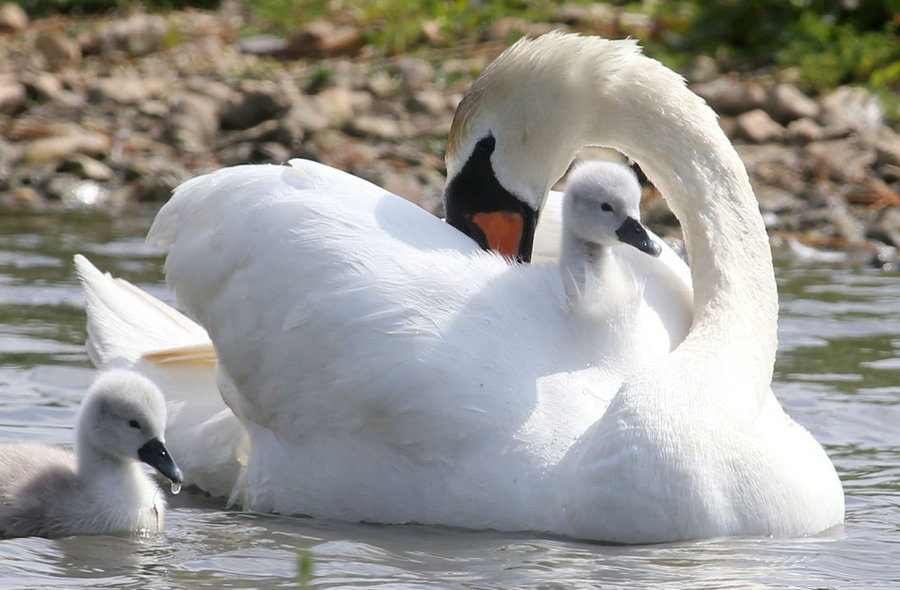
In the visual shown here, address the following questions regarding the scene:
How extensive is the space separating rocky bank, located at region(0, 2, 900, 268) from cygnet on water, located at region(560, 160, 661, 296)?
5303 mm

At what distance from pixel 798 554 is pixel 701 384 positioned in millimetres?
611

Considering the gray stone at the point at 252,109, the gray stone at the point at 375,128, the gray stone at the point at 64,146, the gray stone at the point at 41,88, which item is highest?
the gray stone at the point at 41,88

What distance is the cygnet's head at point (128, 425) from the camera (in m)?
5.58

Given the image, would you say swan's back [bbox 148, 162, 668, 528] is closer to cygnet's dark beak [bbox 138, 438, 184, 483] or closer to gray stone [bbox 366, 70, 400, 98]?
cygnet's dark beak [bbox 138, 438, 184, 483]

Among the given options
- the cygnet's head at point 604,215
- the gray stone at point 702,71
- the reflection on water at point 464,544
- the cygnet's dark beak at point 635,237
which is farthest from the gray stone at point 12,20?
the cygnet's dark beak at point 635,237

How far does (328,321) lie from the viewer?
536 centimetres

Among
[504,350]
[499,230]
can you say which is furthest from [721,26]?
[504,350]

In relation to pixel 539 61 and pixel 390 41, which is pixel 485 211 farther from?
pixel 390 41

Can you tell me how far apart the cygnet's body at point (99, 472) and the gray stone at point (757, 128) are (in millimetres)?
7886

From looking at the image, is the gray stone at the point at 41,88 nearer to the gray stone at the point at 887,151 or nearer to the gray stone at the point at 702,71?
the gray stone at the point at 702,71

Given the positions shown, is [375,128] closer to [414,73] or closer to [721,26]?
[414,73]

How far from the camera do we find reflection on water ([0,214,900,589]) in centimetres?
470

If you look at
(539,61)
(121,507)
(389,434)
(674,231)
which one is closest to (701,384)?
(389,434)

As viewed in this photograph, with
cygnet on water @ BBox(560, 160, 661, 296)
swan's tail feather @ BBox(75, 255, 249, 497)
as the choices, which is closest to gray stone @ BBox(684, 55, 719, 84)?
swan's tail feather @ BBox(75, 255, 249, 497)
